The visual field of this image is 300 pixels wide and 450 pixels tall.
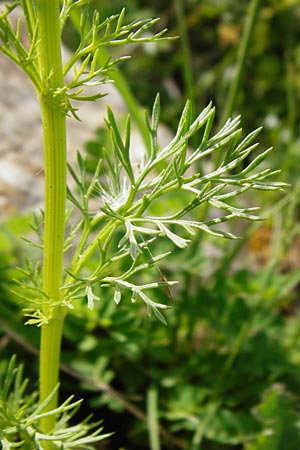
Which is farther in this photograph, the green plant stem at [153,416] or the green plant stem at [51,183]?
the green plant stem at [153,416]

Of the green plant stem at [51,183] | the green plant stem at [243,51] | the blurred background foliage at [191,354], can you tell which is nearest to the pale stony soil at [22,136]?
the blurred background foliage at [191,354]

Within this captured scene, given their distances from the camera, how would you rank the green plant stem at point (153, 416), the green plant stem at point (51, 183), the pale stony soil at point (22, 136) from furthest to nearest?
the pale stony soil at point (22, 136) < the green plant stem at point (153, 416) < the green plant stem at point (51, 183)

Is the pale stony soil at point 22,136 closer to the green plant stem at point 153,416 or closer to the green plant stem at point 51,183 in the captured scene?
the green plant stem at point 153,416

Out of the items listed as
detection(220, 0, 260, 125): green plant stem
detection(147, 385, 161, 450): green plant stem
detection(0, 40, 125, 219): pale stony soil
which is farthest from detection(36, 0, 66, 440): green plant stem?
detection(0, 40, 125, 219): pale stony soil

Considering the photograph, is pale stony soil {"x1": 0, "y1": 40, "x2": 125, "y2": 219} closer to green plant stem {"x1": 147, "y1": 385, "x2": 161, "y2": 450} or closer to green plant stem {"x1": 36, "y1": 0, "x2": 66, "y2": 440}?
green plant stem {"x1": 147, "y1": 385, "x2": 161, "y2": 450}

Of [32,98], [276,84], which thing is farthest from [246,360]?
[276,84]

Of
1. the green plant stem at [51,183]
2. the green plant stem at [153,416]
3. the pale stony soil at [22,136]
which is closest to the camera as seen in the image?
the green plant stem at [51,183]

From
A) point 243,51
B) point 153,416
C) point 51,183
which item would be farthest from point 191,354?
point 51,183

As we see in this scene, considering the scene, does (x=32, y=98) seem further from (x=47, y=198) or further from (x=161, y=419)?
(x=47, y=198)
